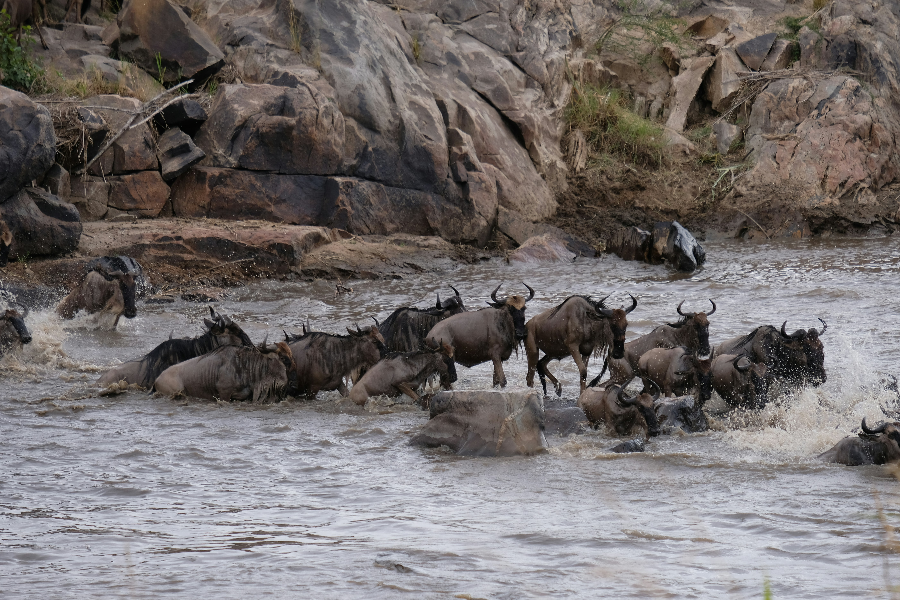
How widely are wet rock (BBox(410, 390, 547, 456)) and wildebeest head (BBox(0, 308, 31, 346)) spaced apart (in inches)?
186

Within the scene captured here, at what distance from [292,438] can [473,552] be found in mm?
2836

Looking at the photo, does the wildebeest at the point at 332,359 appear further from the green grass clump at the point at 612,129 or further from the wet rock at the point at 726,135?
the wet rock at the point at 726,135

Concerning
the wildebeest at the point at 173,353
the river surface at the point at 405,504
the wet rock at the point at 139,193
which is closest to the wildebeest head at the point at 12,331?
the river surface at the point at 405,504

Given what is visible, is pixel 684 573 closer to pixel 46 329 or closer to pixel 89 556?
pixel 89 556

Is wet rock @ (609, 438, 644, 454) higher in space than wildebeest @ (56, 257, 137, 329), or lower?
lower

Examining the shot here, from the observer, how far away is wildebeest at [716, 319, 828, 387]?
300 inches

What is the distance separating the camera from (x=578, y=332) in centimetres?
824

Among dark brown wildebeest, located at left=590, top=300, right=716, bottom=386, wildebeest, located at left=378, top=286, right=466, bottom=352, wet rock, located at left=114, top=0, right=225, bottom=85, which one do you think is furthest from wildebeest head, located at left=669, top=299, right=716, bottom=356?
wet rock, located at left=114, top=0, right=225, bottom=85

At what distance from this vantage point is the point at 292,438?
6.78 meters

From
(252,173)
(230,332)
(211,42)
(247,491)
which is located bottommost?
(247,491)

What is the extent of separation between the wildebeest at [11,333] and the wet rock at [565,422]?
5.28 meters

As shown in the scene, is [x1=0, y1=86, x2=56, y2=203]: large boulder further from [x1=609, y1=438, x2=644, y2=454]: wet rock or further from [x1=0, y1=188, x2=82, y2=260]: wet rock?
[x1=609, y1=438, x2=644, y2=454]: wet rock

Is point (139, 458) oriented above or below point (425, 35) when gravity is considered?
below

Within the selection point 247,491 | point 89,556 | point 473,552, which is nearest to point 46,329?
point 247,491
